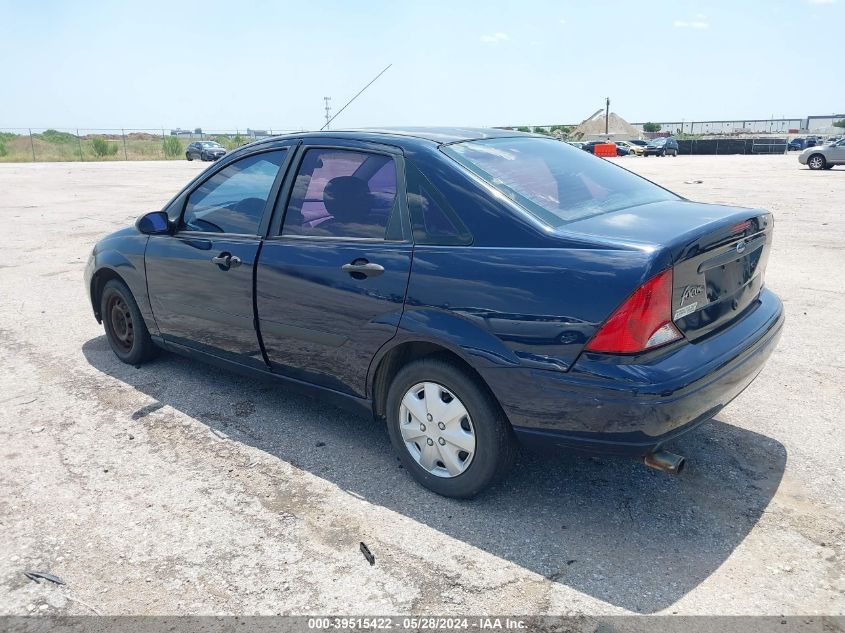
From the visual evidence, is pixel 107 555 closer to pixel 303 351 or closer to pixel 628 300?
pixel 303 351

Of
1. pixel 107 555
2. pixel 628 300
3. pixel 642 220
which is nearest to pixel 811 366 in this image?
pixel 642 220

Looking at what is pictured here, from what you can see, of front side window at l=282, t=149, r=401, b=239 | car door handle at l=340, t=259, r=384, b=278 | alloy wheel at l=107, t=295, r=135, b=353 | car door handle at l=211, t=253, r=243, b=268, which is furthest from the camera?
alloy wheel at l=107, t=295, r=135, b=353

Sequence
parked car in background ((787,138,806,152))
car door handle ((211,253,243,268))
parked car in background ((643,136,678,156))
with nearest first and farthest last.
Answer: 1. car door handle ((211,253,243,268))
2. parked car in background ((643,136,678,156))
3. parked car in background ((787,138,806,152))

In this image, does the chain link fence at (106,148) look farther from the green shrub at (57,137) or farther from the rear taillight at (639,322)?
the rear taillight at (639,322)

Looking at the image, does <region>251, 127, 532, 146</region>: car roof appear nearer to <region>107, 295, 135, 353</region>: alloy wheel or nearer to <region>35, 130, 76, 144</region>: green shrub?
<region>107, 295, 135, 353</region>: alloy wheel

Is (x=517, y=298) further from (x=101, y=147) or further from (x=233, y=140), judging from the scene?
(x=233, y=140)

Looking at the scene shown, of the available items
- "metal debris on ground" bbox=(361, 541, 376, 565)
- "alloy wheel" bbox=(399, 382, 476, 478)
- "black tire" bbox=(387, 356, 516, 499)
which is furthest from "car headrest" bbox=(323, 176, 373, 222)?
"metal debris on ground" bbox=(361, 541, 376, 565)

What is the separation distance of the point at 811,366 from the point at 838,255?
473 centimetres

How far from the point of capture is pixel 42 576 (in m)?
2.81

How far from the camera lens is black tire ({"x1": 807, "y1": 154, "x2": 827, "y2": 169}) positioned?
2895cm

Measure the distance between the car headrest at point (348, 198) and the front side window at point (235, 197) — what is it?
48 cm

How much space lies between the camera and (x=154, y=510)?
328cm

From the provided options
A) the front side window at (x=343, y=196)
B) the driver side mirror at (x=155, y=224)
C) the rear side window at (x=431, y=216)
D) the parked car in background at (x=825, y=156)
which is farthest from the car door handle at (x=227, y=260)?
the parked car in background at (x=825, y=156)

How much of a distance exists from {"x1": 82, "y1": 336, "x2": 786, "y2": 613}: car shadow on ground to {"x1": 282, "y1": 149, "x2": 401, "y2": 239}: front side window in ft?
3.42
